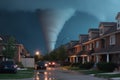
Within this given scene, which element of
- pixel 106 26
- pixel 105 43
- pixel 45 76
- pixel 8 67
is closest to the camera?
pixel 45 76

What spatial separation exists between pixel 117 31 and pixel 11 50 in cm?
1959

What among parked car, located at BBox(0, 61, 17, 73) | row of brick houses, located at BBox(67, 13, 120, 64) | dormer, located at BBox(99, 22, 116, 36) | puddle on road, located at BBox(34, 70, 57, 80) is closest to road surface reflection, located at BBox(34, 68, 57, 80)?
puddle on road, located at BBox(34, 70, 57, 80)

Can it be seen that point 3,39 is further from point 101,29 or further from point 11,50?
point 101,29

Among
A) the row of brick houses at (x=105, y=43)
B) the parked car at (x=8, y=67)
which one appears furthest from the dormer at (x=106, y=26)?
the parked car at (x=8, y=67)

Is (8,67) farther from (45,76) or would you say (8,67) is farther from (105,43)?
(105,43)

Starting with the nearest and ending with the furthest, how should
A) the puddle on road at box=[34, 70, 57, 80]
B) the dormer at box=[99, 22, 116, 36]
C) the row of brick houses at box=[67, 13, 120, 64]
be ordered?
1. the puddle on road at box=[34, 70, 57, 80]
2. the row of brick houses at box=[67, 13, 120, 64]
3. the dormer at box=[99, 22, 116, 36]

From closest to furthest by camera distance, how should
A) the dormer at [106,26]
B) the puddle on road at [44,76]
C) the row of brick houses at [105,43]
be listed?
the puddle on road at [44,76]
the row of brick houses at [105,43]
the dormer at [106,26]

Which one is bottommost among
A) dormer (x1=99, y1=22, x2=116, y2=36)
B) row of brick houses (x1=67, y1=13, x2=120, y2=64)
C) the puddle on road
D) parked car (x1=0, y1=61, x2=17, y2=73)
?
the puddle on road

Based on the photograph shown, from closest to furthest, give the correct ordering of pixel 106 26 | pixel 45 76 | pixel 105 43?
pixel 45 76
pixel 105 43
pixel 106 26

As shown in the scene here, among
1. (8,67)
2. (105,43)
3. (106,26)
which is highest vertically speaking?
(106,26)

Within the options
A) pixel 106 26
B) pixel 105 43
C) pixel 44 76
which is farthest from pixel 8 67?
pixel 106 26

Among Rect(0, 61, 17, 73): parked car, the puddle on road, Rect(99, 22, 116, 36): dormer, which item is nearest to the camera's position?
the puddle on road

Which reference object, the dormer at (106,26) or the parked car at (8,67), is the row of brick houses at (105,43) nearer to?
the dormer at (106,26)

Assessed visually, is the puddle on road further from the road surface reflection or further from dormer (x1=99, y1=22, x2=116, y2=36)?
dormer (x1=99, y1=22, x2=116, y2=36)
